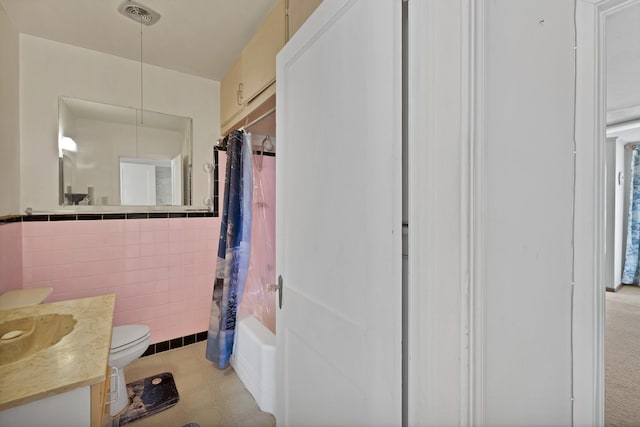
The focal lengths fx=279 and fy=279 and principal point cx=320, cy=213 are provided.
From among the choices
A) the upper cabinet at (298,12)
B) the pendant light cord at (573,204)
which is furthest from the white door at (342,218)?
the pendant light cord at (573,204)

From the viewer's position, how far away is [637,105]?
5.59 ft

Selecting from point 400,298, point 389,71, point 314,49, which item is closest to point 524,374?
point 400,298

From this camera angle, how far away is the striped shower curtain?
1.98 m

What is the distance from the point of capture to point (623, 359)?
189 centimetres

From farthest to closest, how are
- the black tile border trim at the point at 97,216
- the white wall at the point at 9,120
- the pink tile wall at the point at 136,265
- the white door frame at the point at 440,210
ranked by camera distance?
the pink tile wall at the point at 136,265 < the black tile border trim at the point at 97,216 < the white wall at the point at 9,120 < the white door frame at the point at 440,210

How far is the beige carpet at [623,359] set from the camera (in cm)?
148

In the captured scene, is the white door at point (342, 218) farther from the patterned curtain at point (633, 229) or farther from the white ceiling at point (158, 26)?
the patterned curtain at point (633, 229)

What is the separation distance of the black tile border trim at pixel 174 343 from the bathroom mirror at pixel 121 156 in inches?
44.9

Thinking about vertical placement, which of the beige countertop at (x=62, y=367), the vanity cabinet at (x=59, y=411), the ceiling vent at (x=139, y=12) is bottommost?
the vanity cabinet at (x=59, y=411)

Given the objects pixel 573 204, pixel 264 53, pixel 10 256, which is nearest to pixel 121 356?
pixel 10 256

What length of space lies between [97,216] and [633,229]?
5.10 metres

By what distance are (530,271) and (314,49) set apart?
3.06 ft

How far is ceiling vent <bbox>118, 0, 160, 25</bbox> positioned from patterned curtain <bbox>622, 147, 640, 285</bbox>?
4378 millimetres

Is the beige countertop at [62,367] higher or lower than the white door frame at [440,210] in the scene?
lower
